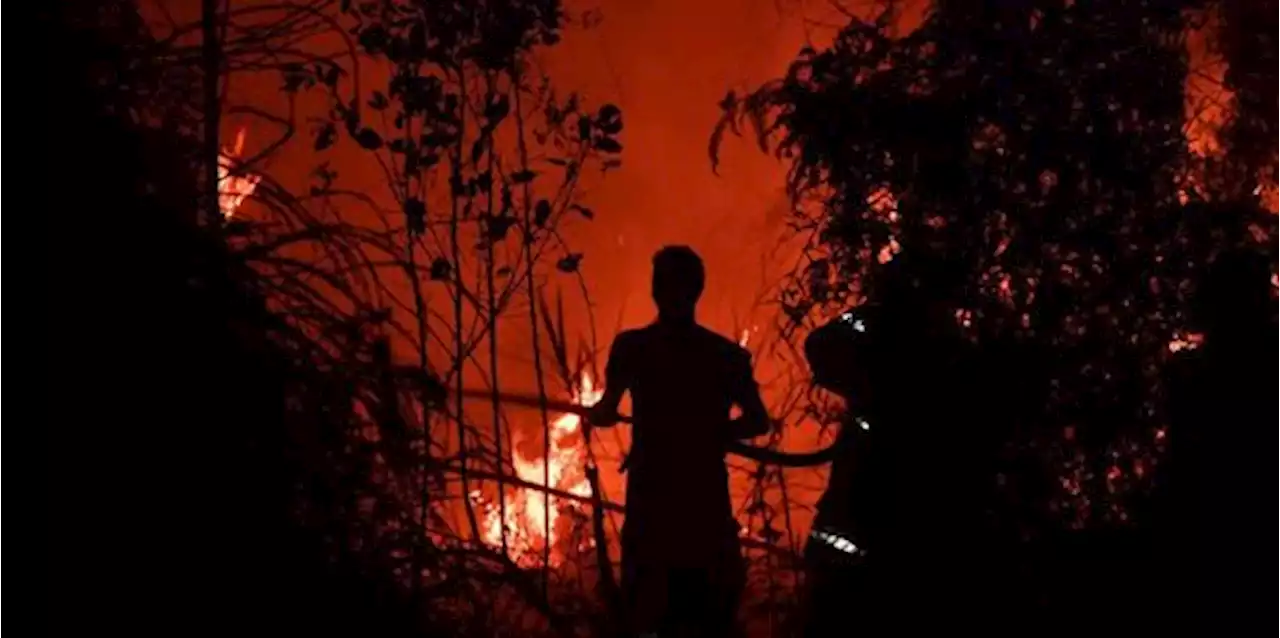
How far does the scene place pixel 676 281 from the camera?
5.57 metres

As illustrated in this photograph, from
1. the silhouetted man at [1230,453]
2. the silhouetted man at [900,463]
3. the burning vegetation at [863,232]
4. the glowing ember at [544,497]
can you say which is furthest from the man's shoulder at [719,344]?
the silhouetted man at [1230,453]

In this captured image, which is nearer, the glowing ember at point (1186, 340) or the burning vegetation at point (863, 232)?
the burning vegetation at point (863, 232)

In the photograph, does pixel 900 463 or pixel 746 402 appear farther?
pixel 746 402

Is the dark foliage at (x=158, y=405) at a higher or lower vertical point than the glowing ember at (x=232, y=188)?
lower

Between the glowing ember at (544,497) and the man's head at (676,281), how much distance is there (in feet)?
4.13

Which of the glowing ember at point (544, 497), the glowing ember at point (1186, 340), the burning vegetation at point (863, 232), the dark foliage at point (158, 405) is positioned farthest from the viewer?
the glowing ember at point (544, 497)

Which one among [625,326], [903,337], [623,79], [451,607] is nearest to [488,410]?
[625,326]

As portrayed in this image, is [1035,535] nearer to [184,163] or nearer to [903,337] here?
[903,337]

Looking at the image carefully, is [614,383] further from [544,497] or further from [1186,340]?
[1186,340]

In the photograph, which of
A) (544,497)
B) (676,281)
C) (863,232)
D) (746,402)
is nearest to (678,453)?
(746,402)

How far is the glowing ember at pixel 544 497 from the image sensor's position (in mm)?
6906

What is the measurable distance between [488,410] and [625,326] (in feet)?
3.11

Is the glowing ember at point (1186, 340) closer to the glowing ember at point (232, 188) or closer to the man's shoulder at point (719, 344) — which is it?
the man's shoulder at point (719, 344)

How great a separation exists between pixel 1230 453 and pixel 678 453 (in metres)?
1.89
